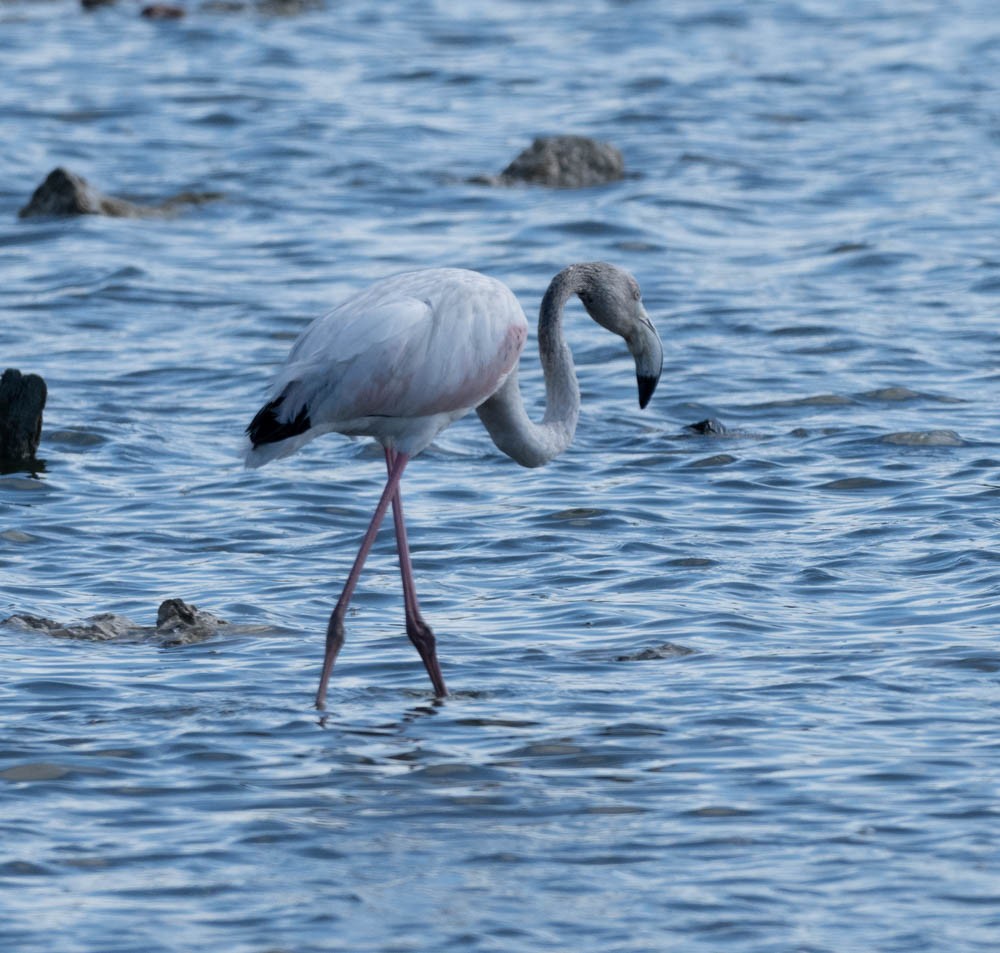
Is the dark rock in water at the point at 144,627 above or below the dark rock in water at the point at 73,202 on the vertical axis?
below

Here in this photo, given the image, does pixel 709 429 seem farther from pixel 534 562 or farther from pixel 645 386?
pixel 645 386

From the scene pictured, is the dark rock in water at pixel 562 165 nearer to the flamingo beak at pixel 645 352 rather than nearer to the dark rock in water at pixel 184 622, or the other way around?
the flamingo beak at pixel 645 352

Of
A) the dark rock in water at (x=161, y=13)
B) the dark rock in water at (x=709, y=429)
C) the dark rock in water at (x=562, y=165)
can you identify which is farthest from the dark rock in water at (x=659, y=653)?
the dark rock in water at (x=161, y=13)

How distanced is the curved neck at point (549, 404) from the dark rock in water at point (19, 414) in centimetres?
329

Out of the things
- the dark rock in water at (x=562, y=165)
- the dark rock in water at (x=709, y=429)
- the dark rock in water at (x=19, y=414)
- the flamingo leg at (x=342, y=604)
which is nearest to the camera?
the flamingo leg at (x=342, y=604)

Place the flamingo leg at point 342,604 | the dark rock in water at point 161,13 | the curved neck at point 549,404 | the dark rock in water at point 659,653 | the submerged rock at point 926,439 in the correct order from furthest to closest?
1. the dark rock in water at point 161,13
2. the submerged rock at point 926,439
3. the curved neck at point 549,404
4. the dark rock in water at point 659,653
5. the flamingo leg at point 342,604

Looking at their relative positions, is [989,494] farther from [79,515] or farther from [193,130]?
[193,130]

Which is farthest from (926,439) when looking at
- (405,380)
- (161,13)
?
(161,13)

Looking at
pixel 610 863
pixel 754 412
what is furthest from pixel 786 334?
pixel 610 863

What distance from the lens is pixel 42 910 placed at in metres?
6.06

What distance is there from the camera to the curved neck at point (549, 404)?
27.8ft

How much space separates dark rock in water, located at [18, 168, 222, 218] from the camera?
56.0 feet

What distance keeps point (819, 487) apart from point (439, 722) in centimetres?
372

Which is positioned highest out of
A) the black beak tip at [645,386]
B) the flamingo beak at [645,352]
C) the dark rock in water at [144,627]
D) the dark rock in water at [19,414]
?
the flamingo beak at [645,352]
